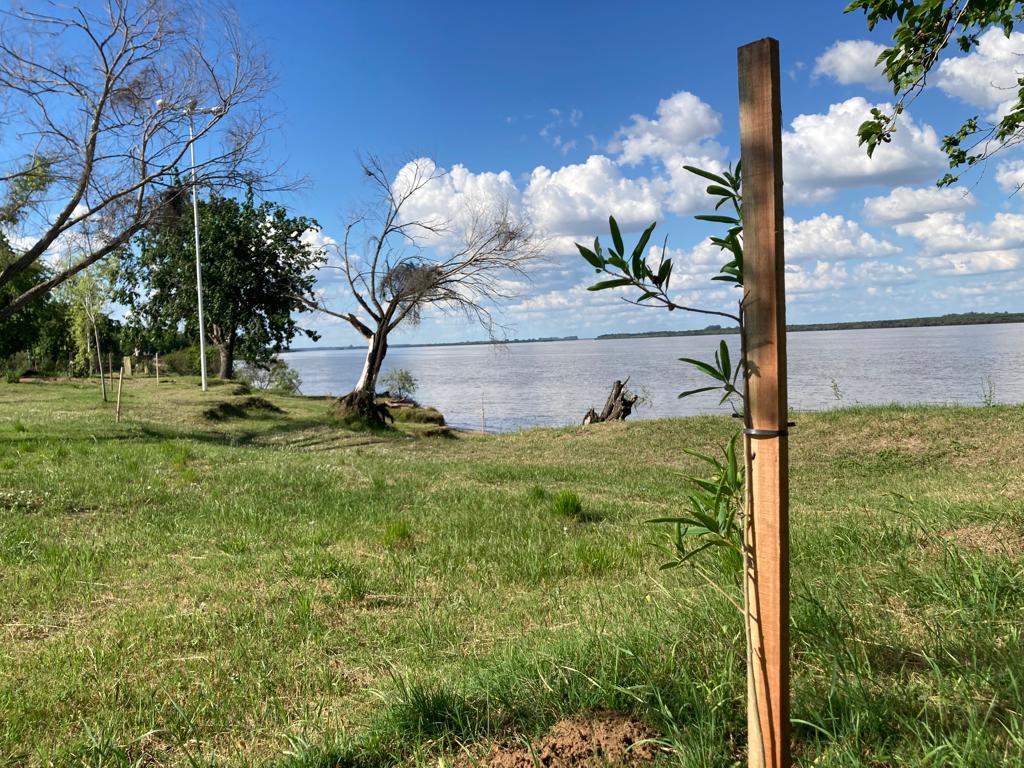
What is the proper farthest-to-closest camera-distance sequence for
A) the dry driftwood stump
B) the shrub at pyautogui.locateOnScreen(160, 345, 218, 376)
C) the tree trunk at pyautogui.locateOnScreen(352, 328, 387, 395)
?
the shrub at pyautogui.locateOnScreen(160, 345, 218, 376), the tree trunk at pyautogui.locateOnScreen(352, 328, 387, 395), the dry driftwood stump

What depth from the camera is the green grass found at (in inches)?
89.5

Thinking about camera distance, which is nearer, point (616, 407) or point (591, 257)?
point (591, 257)

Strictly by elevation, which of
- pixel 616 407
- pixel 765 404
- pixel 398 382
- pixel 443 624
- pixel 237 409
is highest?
pixel 765 404

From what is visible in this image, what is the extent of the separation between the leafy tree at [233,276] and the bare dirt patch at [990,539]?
29.5 m

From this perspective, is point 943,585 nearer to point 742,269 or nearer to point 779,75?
point 742,269

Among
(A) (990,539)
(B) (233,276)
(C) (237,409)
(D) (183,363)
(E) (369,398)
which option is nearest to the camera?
(A) (990,539)

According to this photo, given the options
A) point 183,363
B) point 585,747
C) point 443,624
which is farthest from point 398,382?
point 585,747

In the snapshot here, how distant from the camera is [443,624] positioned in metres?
4.00

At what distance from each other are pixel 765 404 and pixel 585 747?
123cm

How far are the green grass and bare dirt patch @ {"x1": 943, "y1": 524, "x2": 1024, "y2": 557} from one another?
25mm

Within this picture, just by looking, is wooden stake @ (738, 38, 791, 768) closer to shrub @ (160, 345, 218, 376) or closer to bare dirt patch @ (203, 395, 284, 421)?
bare dirt patch @ (203, 395, 284, 421)

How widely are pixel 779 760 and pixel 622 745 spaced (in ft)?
1.75

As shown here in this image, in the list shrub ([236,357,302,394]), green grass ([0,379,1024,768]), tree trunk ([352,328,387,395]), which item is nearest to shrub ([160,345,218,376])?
shrub ([236,357,302,394])

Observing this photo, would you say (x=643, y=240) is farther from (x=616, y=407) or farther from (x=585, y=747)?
(x=616, y=407)
